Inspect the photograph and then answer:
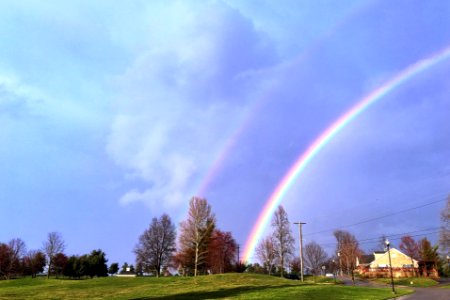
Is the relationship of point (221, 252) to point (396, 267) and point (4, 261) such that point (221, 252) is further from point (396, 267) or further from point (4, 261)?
point (396, 267)

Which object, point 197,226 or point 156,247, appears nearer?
point 197,226

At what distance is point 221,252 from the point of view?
315 feet

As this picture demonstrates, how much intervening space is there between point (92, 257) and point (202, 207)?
160 feet

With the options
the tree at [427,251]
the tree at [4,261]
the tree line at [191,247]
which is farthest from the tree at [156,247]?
the tree at [427,251]

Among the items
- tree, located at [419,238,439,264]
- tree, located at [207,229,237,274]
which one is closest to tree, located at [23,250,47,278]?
tree, located at [207,229,237,274]

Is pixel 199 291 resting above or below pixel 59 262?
below

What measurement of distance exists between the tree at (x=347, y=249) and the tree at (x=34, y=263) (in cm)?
8602

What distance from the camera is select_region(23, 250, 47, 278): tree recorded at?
117688mm

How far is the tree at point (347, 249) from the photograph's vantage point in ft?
397

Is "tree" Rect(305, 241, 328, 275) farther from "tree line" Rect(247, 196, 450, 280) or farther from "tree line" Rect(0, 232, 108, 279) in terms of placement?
"tree line" Rect(0, 232, 108, 279)

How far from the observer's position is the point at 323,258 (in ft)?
491

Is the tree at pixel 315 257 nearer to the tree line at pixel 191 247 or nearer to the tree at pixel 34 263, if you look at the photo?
the tree line at pixel 191 247

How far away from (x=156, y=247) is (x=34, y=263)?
1644 inches

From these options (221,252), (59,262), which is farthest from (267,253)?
(59,262)
